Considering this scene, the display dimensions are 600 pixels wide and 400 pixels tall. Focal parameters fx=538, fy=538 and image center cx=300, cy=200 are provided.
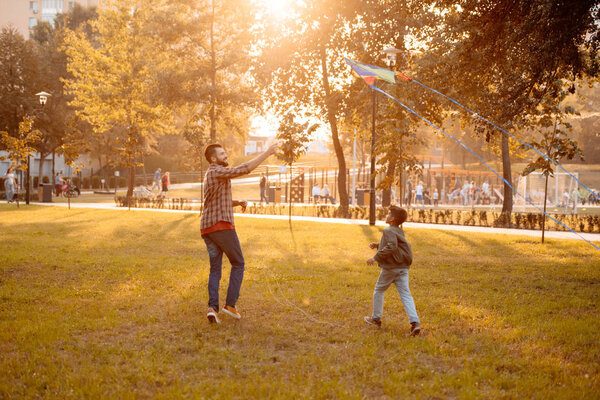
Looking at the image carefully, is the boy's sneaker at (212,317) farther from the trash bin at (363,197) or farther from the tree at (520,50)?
the trash bin at (363,197)

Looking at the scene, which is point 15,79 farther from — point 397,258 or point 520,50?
point 397,258

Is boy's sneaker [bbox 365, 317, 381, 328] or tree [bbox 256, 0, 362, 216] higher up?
tree [bbox 256, 0, 362, 216]

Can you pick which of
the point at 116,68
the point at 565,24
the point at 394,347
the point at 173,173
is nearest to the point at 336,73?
the point at 116,68

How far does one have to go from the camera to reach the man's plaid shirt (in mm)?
6035

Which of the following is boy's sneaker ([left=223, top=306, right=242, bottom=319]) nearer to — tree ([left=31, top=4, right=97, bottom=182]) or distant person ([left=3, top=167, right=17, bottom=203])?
distant person ([left=3, top=167, right=17, bottom=203])

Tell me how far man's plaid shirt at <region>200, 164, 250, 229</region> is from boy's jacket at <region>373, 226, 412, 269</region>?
1740 millimetres

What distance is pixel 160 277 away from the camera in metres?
8.67

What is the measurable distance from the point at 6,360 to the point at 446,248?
9976mm

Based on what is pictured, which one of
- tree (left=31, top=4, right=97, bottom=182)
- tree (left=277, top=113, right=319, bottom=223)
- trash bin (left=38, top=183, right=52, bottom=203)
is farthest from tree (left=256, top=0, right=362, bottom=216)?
tree (left=31, top=4, right=97, bottom=182)

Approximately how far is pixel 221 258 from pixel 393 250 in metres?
1.95

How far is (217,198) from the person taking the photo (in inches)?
240

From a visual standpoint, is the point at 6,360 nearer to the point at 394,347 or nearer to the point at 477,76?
the point at 394,347

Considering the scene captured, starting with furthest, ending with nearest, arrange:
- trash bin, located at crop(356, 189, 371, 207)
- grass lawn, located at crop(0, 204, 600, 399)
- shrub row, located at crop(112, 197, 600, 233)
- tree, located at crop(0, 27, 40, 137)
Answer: tree, located at crop(0, 27, 40, 137)
trash bin, located at crop(356, 189, 371, 207)
shrub row, located at crop(112, 197, 600, 233)
grass lawn, located at crop(0, 204, 600, 399)

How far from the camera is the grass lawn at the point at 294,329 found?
4320 millimetres
